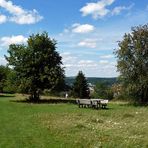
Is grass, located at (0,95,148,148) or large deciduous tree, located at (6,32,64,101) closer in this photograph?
grass, located at (0,95,148,148)

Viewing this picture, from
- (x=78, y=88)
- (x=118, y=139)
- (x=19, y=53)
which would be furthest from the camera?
(x=78, y=88)

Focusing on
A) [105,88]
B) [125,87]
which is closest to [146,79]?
[125,87]

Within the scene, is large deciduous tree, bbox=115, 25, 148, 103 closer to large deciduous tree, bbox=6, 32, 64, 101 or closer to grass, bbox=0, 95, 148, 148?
large deciduous tree, bbox=6, 32, 64, 101

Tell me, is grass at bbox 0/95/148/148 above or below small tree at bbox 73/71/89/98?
below

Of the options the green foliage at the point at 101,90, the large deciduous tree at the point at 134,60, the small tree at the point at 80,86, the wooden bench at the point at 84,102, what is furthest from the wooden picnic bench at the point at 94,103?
the green foliage at the point at 101,90

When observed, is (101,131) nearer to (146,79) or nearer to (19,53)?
(146,79)

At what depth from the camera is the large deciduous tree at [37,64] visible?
5334cm

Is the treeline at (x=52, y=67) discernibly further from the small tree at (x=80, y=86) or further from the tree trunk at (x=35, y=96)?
the small tree at (x=80, y=86)

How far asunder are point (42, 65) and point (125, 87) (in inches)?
447

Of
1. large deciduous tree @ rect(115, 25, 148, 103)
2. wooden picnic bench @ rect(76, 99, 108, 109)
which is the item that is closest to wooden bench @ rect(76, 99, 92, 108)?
wooden picnic bench @ rect(76, 99, 108, 109)

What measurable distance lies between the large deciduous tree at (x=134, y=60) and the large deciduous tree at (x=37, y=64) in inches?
334

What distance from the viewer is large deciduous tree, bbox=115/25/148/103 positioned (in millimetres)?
50750

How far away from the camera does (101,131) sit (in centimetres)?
2178

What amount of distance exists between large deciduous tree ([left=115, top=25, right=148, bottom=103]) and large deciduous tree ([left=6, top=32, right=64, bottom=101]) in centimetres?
848
